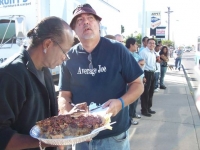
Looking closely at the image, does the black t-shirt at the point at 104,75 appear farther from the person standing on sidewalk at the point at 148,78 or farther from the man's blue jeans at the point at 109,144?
the person standing on sidewalk at the point at 148,78

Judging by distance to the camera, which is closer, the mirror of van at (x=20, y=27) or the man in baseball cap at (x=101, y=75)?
the man in baseball cap at (x=101, y=75)

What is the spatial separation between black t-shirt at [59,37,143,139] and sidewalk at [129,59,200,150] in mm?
2331

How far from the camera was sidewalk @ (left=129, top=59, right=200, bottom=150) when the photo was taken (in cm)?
423

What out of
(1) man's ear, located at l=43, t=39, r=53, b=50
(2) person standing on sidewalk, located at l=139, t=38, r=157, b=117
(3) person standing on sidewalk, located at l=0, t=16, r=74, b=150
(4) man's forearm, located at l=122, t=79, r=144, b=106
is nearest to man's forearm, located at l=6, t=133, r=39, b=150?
(3) person standing on sidewalk, located at l=0, t=16, r=74, b=150

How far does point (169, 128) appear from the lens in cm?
508

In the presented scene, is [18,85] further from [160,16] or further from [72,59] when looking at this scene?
[160,16]

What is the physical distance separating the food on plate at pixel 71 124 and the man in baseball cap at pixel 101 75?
41 centimetres

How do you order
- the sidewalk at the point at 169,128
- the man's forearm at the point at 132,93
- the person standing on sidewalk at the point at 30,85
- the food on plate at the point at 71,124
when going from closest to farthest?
the person standing on sidewalk at the point at 30,85, the food on plate at the point at 71,124, the man's forearm at the point at 132,93, the sidewalk at the point at 169,128

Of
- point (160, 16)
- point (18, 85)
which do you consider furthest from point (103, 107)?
point (160, 16)

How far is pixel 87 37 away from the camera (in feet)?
6.80

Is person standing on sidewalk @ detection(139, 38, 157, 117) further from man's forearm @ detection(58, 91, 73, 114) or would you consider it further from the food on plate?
the food on plate

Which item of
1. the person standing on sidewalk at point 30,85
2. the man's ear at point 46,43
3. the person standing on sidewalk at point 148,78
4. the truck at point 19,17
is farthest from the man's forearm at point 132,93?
the truck at point 19,17

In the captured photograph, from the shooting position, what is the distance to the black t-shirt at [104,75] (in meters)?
2.06

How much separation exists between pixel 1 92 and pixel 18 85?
101 millimetres
